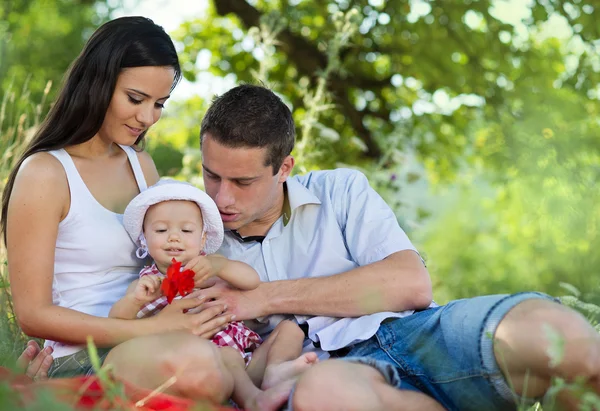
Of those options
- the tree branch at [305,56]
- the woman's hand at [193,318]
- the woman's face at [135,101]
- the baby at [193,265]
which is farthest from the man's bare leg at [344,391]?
the tree branch at [305,56]

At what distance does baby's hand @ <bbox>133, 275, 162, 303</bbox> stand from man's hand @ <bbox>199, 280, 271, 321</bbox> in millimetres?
255

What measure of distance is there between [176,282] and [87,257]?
471mm

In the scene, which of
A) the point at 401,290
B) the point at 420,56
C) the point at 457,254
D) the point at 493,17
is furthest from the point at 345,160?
the point at 457,254

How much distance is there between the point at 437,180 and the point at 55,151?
6.59 m

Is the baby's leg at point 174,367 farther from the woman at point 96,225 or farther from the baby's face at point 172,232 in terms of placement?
the baby's face at point 172,232

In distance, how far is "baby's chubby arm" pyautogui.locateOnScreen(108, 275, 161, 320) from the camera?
2.63 m

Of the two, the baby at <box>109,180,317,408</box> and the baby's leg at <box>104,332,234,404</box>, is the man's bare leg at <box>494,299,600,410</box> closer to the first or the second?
the baby at <box>109,180,317,408</box>

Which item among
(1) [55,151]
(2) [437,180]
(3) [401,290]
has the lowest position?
(2) [437,180]

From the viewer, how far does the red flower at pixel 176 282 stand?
2.53 m

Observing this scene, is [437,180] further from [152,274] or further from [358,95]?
[152,274]

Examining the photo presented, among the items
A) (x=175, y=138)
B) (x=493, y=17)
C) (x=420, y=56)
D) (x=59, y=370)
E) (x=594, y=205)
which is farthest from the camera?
(x=175, y=138)

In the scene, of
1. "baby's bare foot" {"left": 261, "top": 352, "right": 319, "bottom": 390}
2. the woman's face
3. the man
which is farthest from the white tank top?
"baby's bare foot" {"left": 261, "top": 352, "right": 319, "bottom": 390}

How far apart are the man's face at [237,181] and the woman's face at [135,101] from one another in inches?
10.1

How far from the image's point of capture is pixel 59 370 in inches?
107
